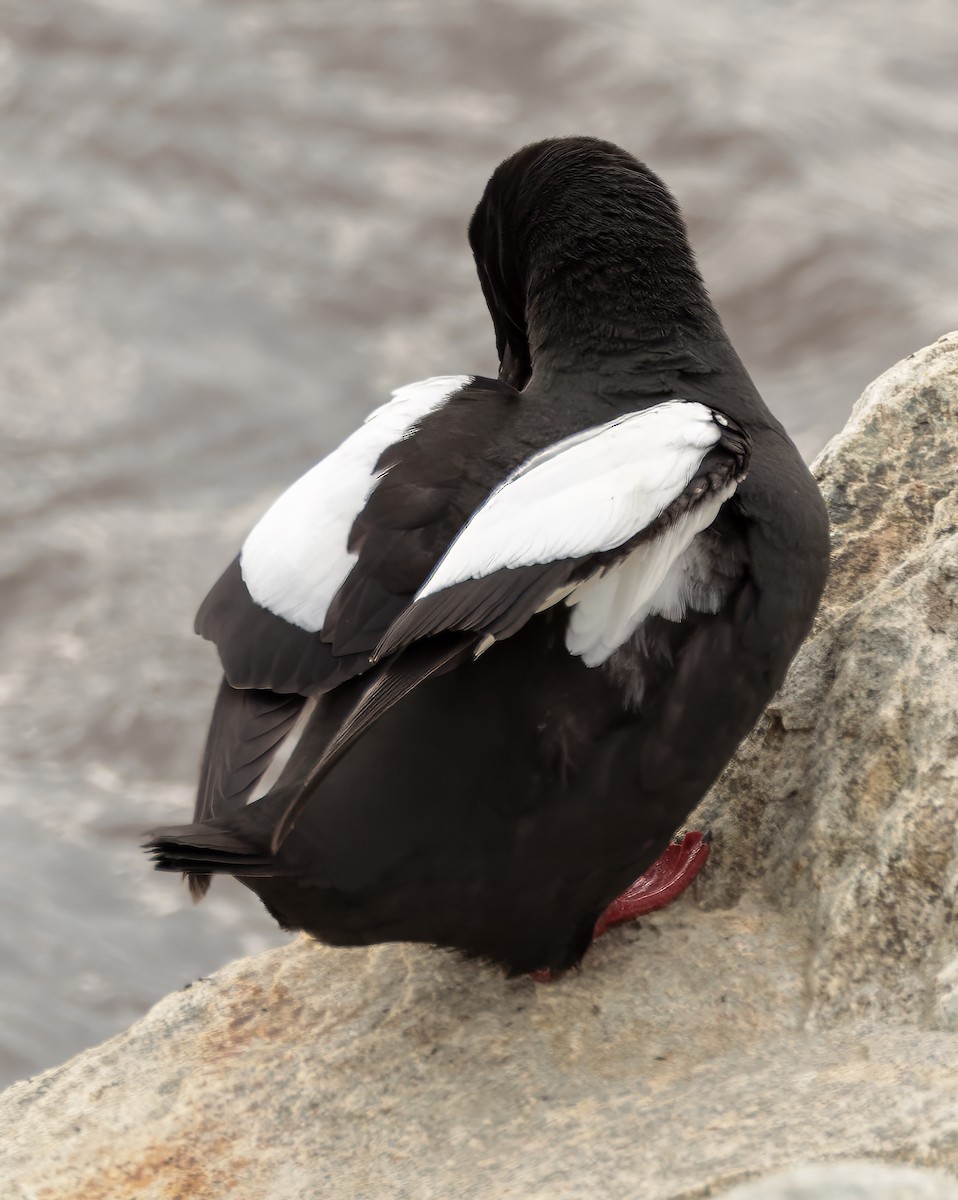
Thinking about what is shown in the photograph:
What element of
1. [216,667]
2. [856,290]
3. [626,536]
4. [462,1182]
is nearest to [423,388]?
[626,536]

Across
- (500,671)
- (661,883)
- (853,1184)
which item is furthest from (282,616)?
(853,1184)

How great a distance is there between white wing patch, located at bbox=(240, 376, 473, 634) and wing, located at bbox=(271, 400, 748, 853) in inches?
3.9

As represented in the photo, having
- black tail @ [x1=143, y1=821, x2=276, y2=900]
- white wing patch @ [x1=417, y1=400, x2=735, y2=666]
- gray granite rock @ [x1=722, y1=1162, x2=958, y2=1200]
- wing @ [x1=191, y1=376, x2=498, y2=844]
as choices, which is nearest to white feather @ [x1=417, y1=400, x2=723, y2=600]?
white wing patch @ [x1=417, y1=400, x2=735, y2=666]

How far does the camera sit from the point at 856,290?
7168mm

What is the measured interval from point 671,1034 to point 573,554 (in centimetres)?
84

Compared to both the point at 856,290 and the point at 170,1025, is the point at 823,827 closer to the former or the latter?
the point at 170,1025

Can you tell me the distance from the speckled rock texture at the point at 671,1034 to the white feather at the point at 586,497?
0.62 meters

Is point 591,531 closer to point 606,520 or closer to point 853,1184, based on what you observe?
point 606,520

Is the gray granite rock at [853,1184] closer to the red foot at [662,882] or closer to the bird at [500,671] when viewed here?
the bird at [500,671]

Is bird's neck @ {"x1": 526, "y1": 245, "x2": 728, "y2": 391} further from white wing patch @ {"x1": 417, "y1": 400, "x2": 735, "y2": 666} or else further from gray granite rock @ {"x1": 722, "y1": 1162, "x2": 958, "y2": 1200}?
gray granite rock @ {"x1": 722, "y1": 1162, "x2": 958, "y2": 1200}

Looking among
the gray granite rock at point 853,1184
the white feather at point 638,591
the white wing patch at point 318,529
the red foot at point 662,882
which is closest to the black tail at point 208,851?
the white wing patch at point 318,529

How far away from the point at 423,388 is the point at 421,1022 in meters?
1.20

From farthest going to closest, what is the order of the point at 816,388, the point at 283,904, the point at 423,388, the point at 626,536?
the point at 816,388
the point at 423,388
the point at 283,904
the point at 626,536

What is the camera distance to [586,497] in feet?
7.50
